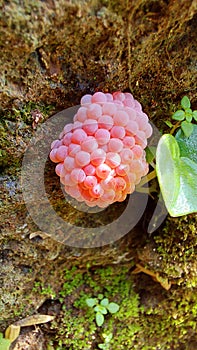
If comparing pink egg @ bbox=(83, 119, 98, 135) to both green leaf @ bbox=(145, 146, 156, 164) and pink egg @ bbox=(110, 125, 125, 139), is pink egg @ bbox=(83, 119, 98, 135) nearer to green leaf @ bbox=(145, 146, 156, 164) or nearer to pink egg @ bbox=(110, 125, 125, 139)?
pink egg @ bbox=(110, 125, 125, 139)

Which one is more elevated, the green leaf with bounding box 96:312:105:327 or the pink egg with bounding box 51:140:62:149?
the pink egg with bounding box 51:140:62:149

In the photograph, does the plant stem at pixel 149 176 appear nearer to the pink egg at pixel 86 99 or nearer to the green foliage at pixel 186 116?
the green foliage at pixel 186 116

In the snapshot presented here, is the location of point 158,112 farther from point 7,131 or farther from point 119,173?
point 7,131

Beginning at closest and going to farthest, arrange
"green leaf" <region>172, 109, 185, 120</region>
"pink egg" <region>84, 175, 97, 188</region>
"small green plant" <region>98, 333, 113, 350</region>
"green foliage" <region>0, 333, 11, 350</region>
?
A: 1. "pink egg" <region>84, 175, 97, 188</region>
2. "green leaf" <region>172, 109, 185, 120</region>
3. "green foliage" <region>0, 333, 11, 350</region>
4. "small green plant" <region>98, 333, 113, 350</region>

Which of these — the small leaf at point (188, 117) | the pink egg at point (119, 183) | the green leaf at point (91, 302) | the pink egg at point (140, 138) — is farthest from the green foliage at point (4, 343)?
the small leaf at point (188, 117)

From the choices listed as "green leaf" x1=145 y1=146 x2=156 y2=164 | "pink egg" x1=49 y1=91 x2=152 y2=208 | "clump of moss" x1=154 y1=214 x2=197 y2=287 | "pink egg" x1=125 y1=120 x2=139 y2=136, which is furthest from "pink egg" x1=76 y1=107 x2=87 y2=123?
"clump of moss" x1=154 y1=214 x2=197 y2=287

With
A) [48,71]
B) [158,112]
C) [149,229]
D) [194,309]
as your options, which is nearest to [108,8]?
[48,71]

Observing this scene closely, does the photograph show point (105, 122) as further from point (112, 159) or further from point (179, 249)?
point (179, 249)

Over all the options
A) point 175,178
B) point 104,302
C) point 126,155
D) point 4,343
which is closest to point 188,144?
point 175,178
